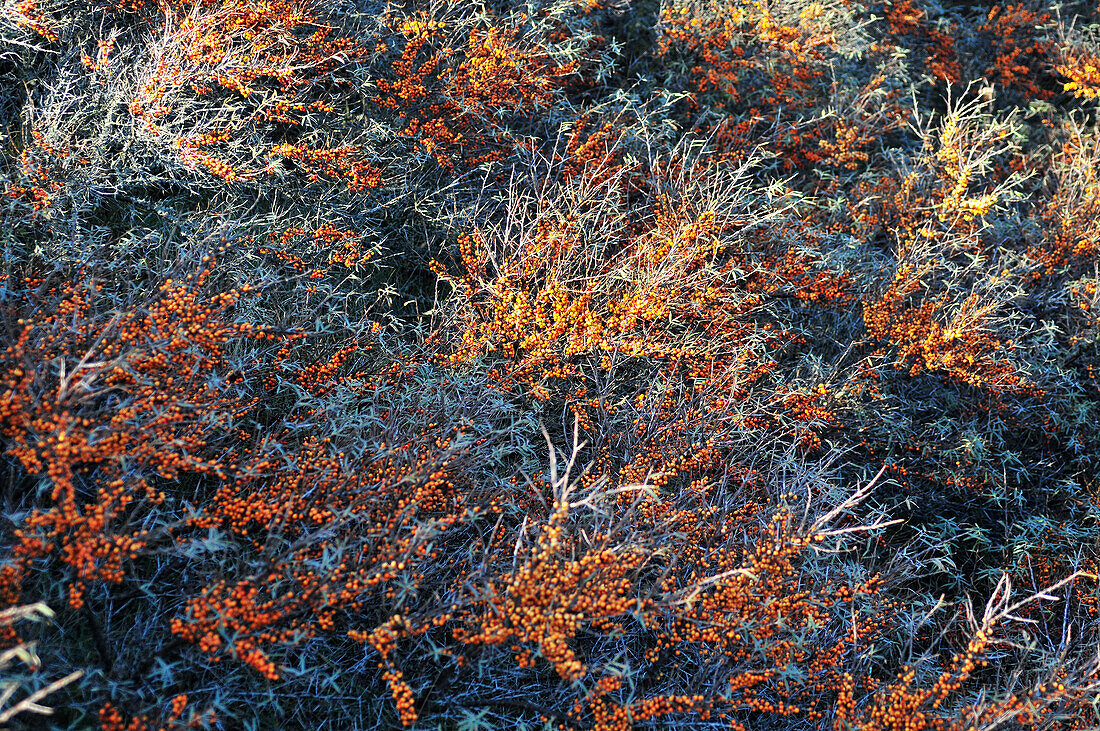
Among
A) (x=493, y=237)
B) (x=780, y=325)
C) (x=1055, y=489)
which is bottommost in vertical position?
(x=1055, y=489)

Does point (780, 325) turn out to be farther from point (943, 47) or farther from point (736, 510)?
point (943, 47)

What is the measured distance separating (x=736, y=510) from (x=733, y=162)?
319 cm

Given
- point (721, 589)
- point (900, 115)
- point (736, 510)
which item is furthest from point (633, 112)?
point (721, 589)

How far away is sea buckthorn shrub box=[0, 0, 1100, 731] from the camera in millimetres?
Answer: 3199

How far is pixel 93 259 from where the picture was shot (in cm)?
407

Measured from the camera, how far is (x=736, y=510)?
4.17 metres

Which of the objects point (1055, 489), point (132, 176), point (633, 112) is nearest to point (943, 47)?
point (633, 112)

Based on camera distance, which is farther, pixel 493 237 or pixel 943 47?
pixel 943 47

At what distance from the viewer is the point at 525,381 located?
15.4 ft

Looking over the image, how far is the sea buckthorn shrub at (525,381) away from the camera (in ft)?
10.5

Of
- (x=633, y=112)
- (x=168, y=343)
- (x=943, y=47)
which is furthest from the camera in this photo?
(x=943, y=47)

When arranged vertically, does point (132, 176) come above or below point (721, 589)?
above

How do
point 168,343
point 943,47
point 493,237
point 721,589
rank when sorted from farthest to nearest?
point 943,47, point 493,237, point 721,589, point 168,343

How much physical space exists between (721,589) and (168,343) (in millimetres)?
2991
